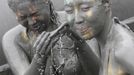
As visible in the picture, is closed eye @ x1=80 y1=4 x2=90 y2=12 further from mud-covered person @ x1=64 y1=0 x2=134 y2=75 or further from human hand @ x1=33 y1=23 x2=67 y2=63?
→ human hand @ x1=33 y1=23 x2=67 y2=63

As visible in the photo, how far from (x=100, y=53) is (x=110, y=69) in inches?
16.3

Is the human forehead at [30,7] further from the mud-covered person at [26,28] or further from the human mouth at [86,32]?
the human mouth at [86,32]

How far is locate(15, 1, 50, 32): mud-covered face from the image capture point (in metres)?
5.89

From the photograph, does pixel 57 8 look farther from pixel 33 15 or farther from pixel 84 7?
pixel 84 7

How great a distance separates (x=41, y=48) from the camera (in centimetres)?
516

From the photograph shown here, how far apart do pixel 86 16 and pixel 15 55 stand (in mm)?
1352

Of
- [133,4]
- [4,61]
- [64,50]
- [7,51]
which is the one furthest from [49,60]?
[133,4]


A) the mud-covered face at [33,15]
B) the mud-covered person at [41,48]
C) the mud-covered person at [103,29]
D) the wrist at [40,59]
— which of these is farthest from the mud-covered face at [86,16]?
the mud-covered face at [33,15]

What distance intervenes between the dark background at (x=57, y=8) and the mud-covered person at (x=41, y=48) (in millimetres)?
1164

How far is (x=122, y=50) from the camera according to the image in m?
5.07

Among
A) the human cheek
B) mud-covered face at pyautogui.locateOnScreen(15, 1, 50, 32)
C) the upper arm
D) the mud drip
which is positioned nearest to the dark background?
the upper arm

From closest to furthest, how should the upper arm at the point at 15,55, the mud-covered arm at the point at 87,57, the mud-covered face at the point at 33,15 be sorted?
the mud-covered arm at the point at 87,57 → the mud-covered face at the point at 33,15 → the upper arm at the point at 15,55

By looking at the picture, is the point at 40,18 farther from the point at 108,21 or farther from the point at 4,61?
the point at 4,61

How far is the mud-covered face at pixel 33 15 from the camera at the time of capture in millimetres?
5895
